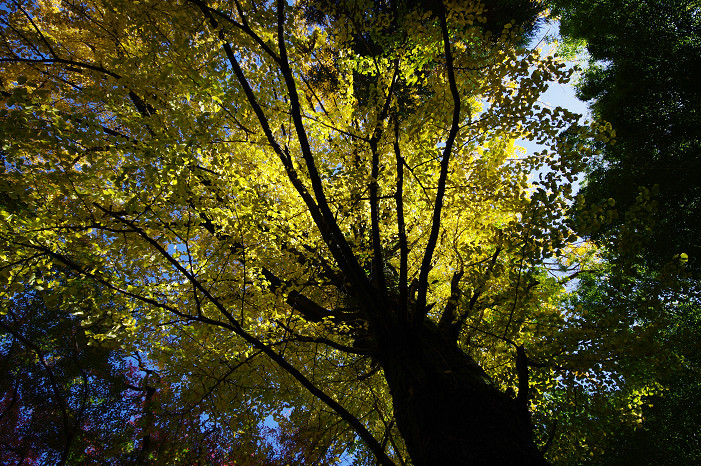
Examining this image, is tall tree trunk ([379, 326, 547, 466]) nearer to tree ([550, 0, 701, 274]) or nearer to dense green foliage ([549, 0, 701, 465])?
dense green foliage ([549, 0, 701, 465])

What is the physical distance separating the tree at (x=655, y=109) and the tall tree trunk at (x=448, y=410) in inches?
246

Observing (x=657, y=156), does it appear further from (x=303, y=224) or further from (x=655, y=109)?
(x=303, y=224)

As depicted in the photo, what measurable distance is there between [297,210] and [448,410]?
11.1 feet

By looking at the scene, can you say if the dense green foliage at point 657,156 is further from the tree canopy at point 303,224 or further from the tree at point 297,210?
the tree at point 297,210

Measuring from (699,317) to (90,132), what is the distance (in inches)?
427

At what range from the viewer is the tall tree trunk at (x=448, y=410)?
1.99 meters

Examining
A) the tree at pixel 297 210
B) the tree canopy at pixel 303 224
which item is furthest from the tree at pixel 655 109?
the tree at pixel 297 210

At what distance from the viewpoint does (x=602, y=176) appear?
740 centimetres

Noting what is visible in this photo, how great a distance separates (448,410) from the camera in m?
2.35

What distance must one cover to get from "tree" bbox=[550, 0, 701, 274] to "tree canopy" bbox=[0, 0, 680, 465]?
3270mm

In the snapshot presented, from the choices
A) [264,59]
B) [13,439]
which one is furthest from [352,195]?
[13,439]

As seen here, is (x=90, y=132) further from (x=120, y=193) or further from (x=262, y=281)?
(x=262, y=281)

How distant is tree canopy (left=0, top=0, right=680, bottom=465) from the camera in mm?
2490

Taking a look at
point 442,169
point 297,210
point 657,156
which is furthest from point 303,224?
point 657,156
